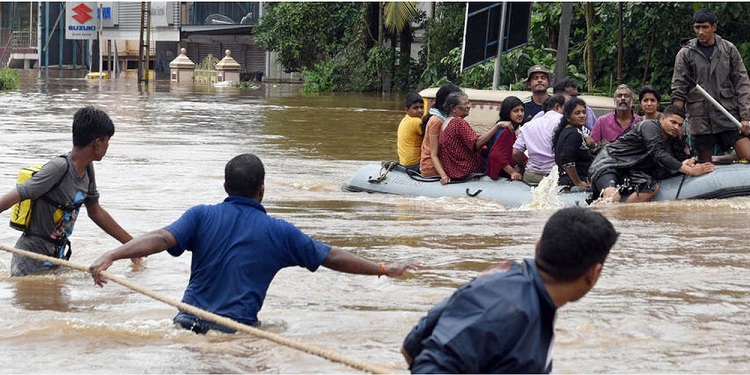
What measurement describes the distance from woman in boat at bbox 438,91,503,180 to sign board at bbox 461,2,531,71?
4856 mm

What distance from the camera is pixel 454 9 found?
34.1 m

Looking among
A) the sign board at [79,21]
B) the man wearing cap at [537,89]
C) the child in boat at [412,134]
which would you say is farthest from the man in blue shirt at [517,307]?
the sign board at [79,21]

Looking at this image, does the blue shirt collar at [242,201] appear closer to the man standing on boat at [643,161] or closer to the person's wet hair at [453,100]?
the man standing on boat at [643,161]

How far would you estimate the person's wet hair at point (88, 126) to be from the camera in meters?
6.46

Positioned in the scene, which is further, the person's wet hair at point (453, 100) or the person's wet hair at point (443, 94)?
the person's wet hair at point (443, 94)

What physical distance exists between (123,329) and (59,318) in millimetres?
482

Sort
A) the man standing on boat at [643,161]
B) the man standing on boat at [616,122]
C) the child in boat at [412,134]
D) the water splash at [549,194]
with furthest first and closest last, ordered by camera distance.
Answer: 1. the child in boat at [412,134]
2. the man standing on boat at [616,122]
3. the water splash at [549,194]
4. the man standing on boat at [643,161]

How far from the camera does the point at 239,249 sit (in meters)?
5.30

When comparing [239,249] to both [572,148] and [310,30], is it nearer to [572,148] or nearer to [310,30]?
[572,148]

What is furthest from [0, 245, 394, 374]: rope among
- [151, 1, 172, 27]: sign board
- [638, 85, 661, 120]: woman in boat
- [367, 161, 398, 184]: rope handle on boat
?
[151, 1, 172, 27]: sign board

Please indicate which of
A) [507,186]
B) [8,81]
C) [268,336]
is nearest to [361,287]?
[268,336]

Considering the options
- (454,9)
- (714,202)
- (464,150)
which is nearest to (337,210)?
(464,150)

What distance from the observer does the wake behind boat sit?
1091 centimetres

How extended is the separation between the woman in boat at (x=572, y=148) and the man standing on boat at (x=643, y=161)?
0.27 metres
